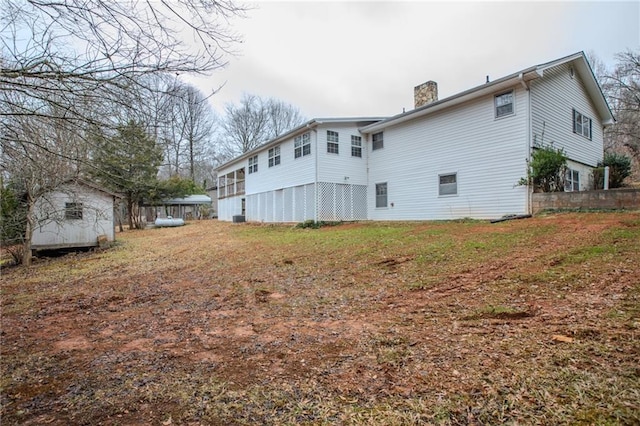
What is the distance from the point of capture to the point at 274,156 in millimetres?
20000

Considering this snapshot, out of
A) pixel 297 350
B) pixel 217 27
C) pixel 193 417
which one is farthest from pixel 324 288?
pixel 217 27

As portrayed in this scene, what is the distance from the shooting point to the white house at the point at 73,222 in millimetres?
12747

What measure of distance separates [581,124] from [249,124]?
33256mm

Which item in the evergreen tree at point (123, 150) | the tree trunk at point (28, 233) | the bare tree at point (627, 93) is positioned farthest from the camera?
the bare tree at point (627, 93)

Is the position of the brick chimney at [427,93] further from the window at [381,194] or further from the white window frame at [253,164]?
the white window frame at [253,164]

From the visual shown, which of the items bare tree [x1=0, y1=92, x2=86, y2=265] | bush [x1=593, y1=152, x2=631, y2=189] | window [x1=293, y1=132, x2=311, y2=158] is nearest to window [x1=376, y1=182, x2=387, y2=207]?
window [x1=293, y1=132, x2=311, y2=158]

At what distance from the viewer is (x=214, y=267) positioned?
8.73m

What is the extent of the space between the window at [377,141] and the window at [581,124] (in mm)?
8016

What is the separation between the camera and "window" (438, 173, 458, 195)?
507 inches

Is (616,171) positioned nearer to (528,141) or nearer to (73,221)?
(528,141)

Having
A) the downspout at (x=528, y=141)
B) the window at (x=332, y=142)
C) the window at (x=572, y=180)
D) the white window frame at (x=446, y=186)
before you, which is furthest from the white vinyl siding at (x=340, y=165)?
the window at (x=572, y=180)

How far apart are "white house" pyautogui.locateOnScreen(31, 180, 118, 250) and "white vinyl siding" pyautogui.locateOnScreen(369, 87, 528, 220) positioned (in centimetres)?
1247

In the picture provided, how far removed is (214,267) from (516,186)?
10059 millimetres

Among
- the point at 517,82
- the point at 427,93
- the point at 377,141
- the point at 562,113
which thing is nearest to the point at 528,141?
the point at 517,82
